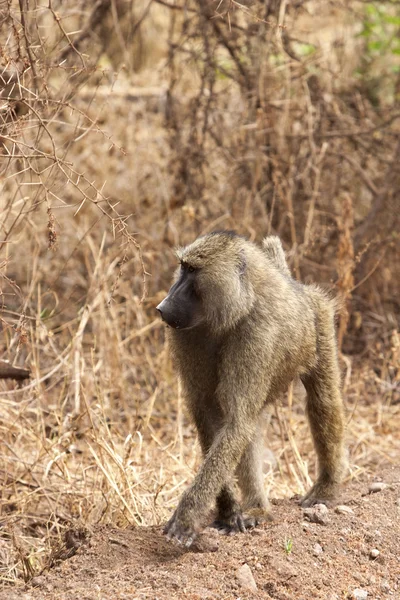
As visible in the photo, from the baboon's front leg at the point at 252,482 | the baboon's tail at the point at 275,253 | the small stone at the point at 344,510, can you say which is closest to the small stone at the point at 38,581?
the baboon's front leg at the point at 252,482

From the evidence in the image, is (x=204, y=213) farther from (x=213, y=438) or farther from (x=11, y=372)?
(x=213, y=438)

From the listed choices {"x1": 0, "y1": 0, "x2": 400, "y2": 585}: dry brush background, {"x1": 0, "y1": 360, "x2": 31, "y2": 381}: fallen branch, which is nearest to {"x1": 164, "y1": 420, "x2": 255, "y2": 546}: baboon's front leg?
{"x1": 0, "y1": 0, "x2": 400, "y2": 585}: dry brush background

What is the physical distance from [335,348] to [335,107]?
332 cm

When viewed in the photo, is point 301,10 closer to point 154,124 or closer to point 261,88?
point 261,88

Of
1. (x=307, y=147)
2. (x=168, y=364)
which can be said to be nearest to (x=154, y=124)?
(x=307, y=147)

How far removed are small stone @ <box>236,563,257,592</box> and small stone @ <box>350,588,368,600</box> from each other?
0.36 m

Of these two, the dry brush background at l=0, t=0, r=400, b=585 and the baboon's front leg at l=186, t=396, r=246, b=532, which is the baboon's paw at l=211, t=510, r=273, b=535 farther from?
the dry brush background at l=0, t=0, r=400, b=585

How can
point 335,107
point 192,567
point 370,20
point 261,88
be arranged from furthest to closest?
point 370,20, point 335,107, point 261,88, point 192,567

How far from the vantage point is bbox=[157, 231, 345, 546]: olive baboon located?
3.20 m

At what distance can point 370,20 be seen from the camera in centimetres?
823

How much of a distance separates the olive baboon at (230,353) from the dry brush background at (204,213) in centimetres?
84

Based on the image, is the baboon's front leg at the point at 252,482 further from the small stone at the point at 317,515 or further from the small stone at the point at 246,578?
the small stone at the point at 246,578

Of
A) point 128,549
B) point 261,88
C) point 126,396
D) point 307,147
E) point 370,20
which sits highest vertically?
point 370,20

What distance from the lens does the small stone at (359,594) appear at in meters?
3.05
